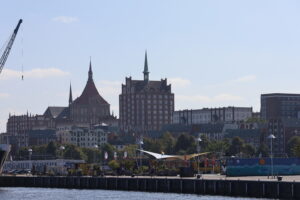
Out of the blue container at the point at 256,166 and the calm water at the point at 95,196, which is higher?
the blue container at the point at 256,166

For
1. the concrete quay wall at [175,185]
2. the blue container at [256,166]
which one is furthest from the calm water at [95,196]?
the blue container at [256,166]

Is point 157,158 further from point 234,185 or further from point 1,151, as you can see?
point 234,185

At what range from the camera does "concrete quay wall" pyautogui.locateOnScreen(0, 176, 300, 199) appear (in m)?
112

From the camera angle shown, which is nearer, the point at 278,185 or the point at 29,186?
the point at 278,185

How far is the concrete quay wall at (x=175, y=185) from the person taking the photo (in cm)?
11175

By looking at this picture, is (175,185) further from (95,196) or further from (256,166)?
(256,166)

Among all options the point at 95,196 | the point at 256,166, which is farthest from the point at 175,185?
the point at 256,166

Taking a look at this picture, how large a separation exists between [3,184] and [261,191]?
72.0 metres

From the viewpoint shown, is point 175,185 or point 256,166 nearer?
point 175,185

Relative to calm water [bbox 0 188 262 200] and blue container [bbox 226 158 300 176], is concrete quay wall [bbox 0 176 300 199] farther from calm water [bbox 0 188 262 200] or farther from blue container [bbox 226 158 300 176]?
blue container [bbox 226 158 300 176]

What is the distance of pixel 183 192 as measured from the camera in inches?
5133

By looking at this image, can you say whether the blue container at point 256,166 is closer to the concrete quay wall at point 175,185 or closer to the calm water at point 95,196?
the concrete quay wall at point 175,185

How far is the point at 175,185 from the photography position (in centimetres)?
13388

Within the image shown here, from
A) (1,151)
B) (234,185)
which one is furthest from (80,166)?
(234,185)
